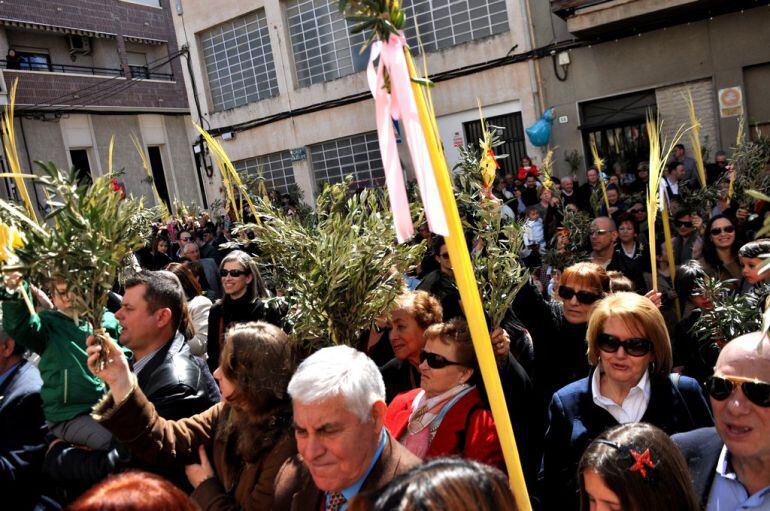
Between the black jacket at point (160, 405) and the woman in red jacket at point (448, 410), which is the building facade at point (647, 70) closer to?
the woman in red jacket at point (448, 410)

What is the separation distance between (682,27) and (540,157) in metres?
3.09

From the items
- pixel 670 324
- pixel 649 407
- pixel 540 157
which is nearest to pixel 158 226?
pixel 540 157

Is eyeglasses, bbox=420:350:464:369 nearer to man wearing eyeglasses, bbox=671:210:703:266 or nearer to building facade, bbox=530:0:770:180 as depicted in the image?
man wearing eyeglasses, bbox=671:210:703:266

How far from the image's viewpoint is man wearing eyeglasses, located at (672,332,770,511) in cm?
194

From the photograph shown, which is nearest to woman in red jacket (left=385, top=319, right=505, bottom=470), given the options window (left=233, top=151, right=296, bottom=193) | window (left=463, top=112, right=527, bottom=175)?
window (left=463, top=112, right=527, bottom=175)

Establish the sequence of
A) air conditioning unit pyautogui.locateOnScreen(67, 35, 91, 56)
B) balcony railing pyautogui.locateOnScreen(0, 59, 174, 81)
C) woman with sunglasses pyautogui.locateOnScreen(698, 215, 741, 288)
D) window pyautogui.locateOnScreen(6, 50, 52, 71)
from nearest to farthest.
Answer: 1. woman with sunglasses pyautogui.locateOnScreen(698, 215, 741, 288)
2. window pyautogui.locateOnScreen(6, 50, 52, 71)
3. balcony railing pyautogui.locateOnScreen(0, 59, 174, 81)
4. air conditioning unit pyautogui.locateOnScreen(67, 35, 91, 56)

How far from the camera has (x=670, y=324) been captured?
4.64 m

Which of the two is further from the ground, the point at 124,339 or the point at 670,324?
the point at 124,339

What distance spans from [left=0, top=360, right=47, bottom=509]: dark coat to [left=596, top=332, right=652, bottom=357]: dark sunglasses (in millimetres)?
2571

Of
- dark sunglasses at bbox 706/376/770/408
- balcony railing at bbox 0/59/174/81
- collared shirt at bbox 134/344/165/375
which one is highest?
balcony railing at bbox 0/59/174/81

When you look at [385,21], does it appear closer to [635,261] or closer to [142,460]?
[142,460]

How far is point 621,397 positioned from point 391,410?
0.97 metres

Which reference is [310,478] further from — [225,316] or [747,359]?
[225,316]

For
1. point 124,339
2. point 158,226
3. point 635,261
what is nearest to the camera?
point 124,339
